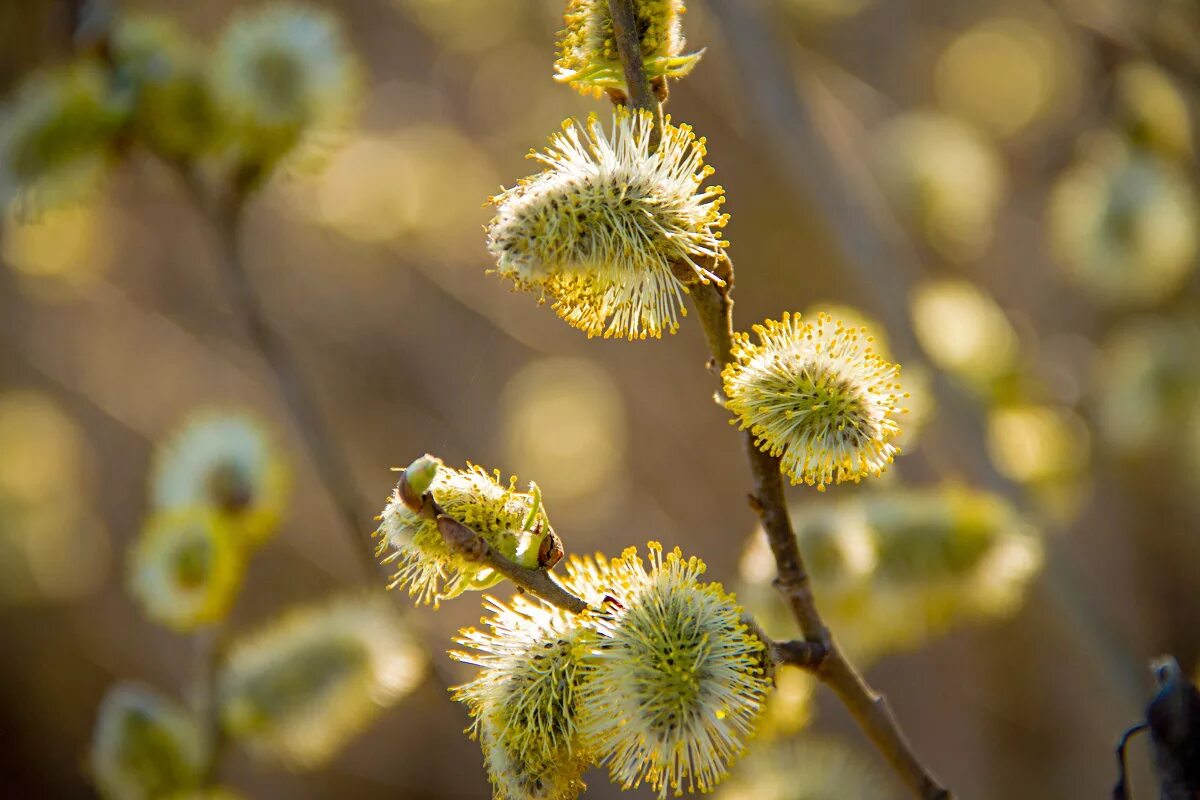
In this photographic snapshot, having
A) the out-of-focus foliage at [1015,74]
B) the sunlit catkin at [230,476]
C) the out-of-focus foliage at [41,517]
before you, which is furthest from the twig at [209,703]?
the out-of-focus foliage at [1015,74]

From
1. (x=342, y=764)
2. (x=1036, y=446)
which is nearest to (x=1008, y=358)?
(x=1036, y=446)

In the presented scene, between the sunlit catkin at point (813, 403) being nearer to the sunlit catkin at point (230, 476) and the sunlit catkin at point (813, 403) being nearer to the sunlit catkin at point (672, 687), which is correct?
the sunlit catkin at point (672, 687)

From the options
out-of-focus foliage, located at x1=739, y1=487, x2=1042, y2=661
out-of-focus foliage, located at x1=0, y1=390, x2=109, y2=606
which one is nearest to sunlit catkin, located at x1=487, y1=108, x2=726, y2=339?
out-of-focus foliage, located at x1=739, y1=487, x2=1042, y2=661

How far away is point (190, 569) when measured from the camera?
1187 mm

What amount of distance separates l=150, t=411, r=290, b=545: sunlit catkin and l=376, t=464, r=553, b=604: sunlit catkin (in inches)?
24.4

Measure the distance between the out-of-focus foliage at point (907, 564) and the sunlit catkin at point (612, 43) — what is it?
58 cm

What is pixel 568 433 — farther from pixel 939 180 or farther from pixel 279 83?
pixel 279 83

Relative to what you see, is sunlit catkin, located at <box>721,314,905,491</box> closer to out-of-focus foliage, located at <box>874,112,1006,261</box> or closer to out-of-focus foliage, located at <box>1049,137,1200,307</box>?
out-of-focus foliage, located at <box>1049,137,1200,307</box>

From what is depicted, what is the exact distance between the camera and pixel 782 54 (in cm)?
165

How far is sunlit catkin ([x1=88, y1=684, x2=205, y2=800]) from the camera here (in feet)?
3.91

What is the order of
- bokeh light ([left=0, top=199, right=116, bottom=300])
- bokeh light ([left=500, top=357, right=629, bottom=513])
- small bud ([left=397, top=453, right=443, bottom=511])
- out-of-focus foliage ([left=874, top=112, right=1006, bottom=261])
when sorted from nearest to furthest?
small bud ([left=397, top=453, right=443, bottom=511]), out-of-focus foliage ([left=874, top=112, right=1006, bottom=261]), bokeh light ([left=0, top=199, right=116, bottom=300]), bokeh light ([left=500, top=357, right=629, bottom=513])

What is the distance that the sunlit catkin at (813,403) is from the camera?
0.68m

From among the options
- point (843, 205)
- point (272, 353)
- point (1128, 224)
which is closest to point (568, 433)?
point (843, 205)

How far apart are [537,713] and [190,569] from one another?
674 mm
